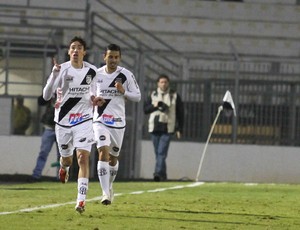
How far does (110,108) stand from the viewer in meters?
17.2

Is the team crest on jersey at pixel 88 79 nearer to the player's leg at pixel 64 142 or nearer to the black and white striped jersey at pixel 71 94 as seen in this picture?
the black and white striped jersey at pixel 71 94

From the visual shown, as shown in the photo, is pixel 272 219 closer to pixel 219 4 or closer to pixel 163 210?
pixel 163 210

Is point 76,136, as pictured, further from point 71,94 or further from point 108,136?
point 108,136

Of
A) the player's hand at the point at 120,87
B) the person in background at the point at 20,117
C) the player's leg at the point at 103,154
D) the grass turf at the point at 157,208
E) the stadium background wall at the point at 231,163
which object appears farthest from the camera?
the stadium background wall at the point at 231,163

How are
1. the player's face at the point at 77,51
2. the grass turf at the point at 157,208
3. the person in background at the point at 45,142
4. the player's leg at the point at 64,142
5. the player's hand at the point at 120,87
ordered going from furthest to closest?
the person in background at the point at 45,142, the player's hand at the point at 120,87, the player's leg at the point at 64,142, the player's face at the point at 77,51, the grass turf at the point at 157,208

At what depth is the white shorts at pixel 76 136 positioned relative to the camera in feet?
52.1

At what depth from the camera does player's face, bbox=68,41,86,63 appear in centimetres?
1588

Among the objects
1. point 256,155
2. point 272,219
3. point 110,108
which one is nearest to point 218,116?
point 256,155

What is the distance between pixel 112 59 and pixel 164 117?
955 centimetres

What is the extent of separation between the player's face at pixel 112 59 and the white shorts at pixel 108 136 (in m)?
0.77

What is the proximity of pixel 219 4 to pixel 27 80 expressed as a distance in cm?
1189

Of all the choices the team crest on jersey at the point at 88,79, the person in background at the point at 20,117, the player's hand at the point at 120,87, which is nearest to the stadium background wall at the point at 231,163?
the person in background at the point at 20,117

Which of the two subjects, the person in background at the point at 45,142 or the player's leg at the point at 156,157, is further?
the player's leg at the point at 156,157

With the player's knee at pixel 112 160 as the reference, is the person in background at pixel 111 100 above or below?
above
